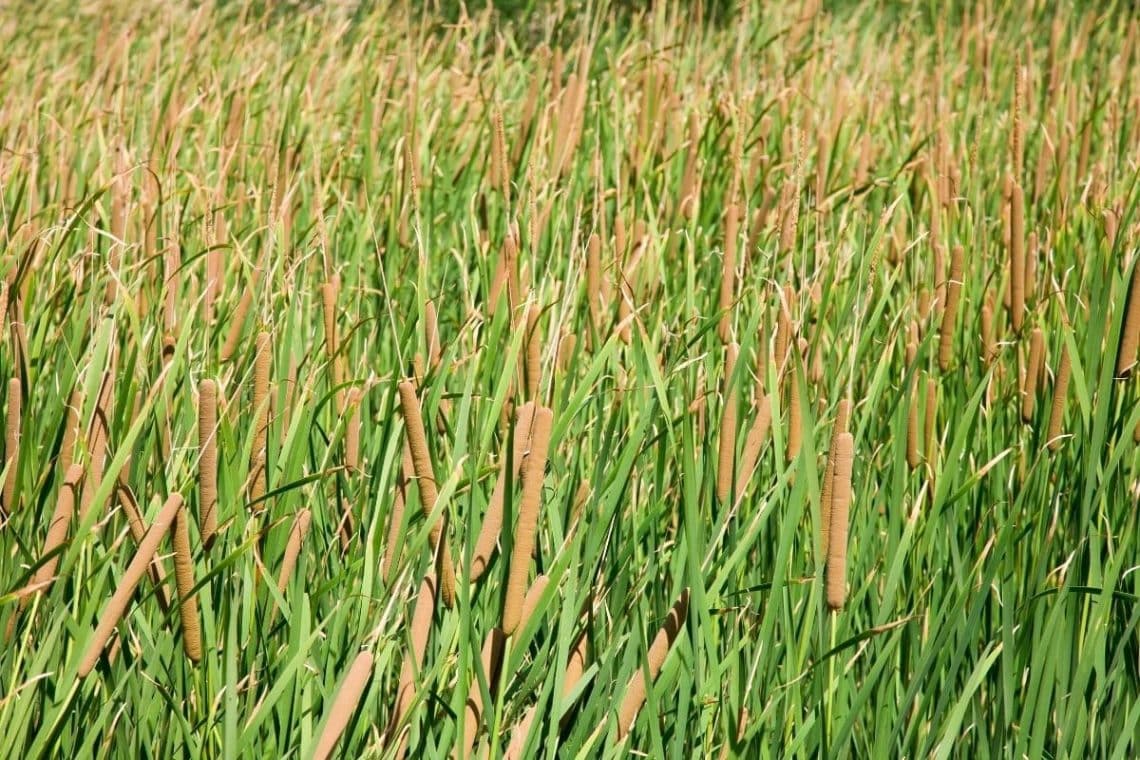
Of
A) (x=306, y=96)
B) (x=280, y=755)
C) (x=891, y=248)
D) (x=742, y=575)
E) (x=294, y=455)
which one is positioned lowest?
(x=280, y=755)

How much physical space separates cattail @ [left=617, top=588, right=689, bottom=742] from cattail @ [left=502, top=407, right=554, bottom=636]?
0.13 meters

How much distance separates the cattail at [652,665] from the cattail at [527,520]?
0.13m

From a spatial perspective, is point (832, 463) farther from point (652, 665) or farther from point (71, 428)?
point (71, 428)

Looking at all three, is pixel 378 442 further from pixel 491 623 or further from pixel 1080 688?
pixel 1080 688

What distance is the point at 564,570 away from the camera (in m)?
1.05

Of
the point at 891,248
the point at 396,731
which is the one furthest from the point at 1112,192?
the point at 396,731

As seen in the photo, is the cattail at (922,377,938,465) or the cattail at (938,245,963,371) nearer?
the cattail at (922,377,938,465)

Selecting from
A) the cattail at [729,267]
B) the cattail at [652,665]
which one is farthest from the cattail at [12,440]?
the cattail at [729,267]

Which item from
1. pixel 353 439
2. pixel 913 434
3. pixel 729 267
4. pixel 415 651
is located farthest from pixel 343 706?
pixel 729 267

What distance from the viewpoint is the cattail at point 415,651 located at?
0.98m

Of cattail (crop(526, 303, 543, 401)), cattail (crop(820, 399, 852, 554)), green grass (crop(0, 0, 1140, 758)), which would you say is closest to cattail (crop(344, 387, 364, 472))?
green grass (crop(0, 0, 1140, 758))

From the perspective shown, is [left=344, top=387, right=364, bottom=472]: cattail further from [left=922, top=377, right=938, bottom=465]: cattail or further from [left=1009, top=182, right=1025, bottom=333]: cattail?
[left=1009, top=182, right=1025, bottom=333]: cattail

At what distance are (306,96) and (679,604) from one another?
2225 mm

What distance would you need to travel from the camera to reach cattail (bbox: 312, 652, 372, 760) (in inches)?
35.7
